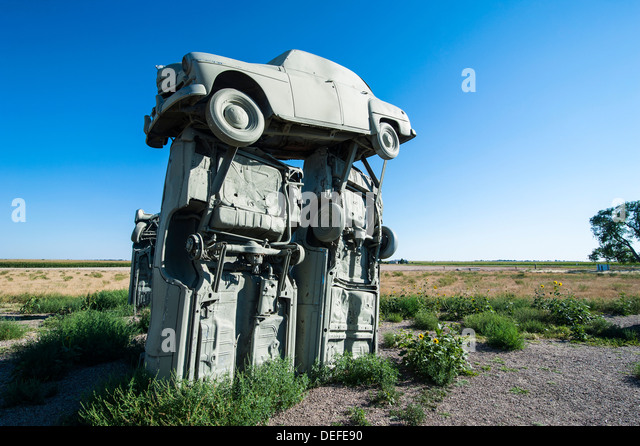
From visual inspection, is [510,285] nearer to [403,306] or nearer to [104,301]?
[403,306]

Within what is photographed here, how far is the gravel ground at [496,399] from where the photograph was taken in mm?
4473

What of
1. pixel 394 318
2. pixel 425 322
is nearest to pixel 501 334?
pixel 425 322

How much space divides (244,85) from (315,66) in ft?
5.49

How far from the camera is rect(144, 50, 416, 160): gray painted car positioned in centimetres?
470

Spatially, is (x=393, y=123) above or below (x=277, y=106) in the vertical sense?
above

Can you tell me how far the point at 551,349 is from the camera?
8.63m

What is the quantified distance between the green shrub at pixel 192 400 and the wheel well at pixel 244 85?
3.93 meters

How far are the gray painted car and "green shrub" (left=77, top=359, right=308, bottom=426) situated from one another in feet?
10.6

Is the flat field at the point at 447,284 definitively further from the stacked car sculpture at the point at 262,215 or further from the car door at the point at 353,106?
the car door at the point at 353,106

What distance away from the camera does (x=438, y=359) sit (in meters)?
6.16

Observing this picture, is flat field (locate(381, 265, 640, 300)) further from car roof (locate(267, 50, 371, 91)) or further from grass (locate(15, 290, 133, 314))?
grass (locate(15, 290, 133, 314))

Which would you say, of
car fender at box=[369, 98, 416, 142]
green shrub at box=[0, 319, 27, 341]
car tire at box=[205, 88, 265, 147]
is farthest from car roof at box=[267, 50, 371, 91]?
green shrub at box=[0, 319, 27, 341]

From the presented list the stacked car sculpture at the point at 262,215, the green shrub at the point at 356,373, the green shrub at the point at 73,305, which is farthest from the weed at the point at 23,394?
the green shrub at the point at 73,305

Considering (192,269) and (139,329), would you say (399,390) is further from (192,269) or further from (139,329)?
(139,329)
